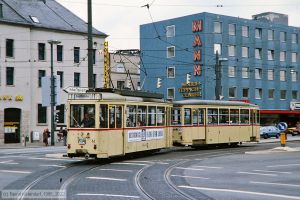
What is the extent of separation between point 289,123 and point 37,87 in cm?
3872

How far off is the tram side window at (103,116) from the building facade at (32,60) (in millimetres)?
Result: 25131

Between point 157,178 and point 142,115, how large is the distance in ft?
26.3

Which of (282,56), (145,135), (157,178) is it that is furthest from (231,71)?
(157,178)

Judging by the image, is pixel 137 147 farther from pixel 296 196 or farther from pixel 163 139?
pixel 296 196

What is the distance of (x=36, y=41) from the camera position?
1978 inches

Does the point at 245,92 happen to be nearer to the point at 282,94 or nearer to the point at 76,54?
the point at 282,94

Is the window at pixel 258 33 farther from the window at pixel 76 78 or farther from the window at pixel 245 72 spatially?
the window at pixel 76 78

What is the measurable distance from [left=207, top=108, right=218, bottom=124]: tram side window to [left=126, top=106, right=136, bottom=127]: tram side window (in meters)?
7.90

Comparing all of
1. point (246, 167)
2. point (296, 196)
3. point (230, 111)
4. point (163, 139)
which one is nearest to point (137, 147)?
point (163, 139)

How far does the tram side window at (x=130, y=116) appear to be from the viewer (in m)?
22.9

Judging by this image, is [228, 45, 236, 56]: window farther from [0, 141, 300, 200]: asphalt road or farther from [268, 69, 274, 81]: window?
[0, 141, 300, 200]: asphalt road

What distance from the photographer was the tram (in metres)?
21.2

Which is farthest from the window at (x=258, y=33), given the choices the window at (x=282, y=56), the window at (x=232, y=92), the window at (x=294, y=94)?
the window at (x=294, y=94)

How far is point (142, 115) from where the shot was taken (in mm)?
24344
